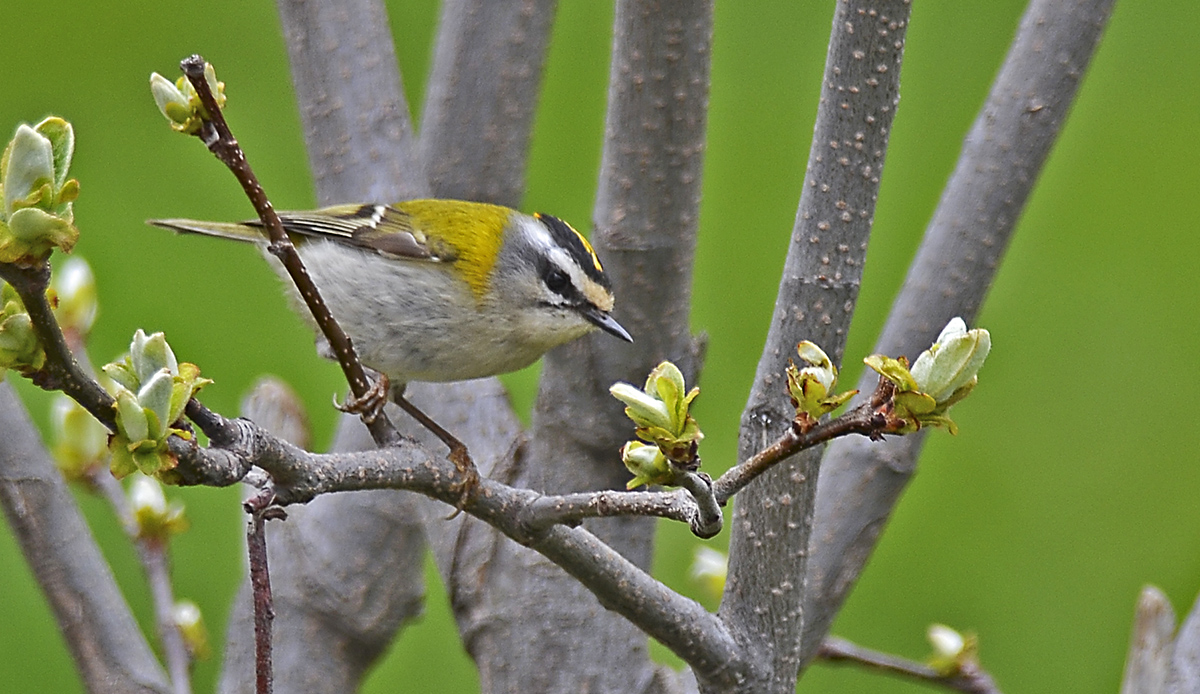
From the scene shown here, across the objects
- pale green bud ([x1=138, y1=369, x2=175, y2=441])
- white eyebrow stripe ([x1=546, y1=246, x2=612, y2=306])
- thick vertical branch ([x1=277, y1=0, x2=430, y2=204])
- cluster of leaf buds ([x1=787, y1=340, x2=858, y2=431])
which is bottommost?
pale green bud ([x1=138, y1=369, x2=175, y2=441])

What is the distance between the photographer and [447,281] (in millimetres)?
1488

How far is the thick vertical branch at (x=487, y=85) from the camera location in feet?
5.16

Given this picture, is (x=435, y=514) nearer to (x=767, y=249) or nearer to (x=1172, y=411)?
(x=767, y=249)

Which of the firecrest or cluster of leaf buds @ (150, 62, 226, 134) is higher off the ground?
the firecrest

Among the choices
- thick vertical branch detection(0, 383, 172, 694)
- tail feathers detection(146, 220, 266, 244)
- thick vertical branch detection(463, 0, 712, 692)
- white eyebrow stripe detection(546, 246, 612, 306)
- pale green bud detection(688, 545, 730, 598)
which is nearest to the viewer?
thick vertical branch detection(0, 383, 172, 694)

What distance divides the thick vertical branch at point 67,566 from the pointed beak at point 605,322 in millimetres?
543

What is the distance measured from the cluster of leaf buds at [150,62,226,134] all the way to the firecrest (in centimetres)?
67

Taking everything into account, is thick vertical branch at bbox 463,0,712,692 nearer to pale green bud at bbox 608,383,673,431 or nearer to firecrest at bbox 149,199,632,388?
firecrest at bbox 149,199,632,388

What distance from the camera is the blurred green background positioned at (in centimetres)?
216

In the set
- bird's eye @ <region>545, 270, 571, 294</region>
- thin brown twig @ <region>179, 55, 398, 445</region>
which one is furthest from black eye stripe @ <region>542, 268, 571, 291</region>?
thin brown twig @ <region>179, 55, 398, 445</region>

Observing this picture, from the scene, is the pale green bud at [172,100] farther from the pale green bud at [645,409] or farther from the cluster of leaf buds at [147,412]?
the pale green bud at [645,409]

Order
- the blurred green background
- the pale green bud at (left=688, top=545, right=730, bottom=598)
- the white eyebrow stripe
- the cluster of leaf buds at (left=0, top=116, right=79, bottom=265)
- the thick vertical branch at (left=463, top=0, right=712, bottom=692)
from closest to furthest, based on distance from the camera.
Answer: the cluster of leaf buds at (left=0, top=116, right=79, bottom=265) → the thick vertical branch at (left=463, top=0, right=712, bottom=692) → the white eyebrow stripe → the pale green bud at (left=688, top=545, right=730, bottom=598) → the blurred green background

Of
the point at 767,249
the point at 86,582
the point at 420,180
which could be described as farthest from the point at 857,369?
the point at 86,582

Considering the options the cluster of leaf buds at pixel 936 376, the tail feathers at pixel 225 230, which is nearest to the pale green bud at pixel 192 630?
the tail feathers at pixel 225 230
